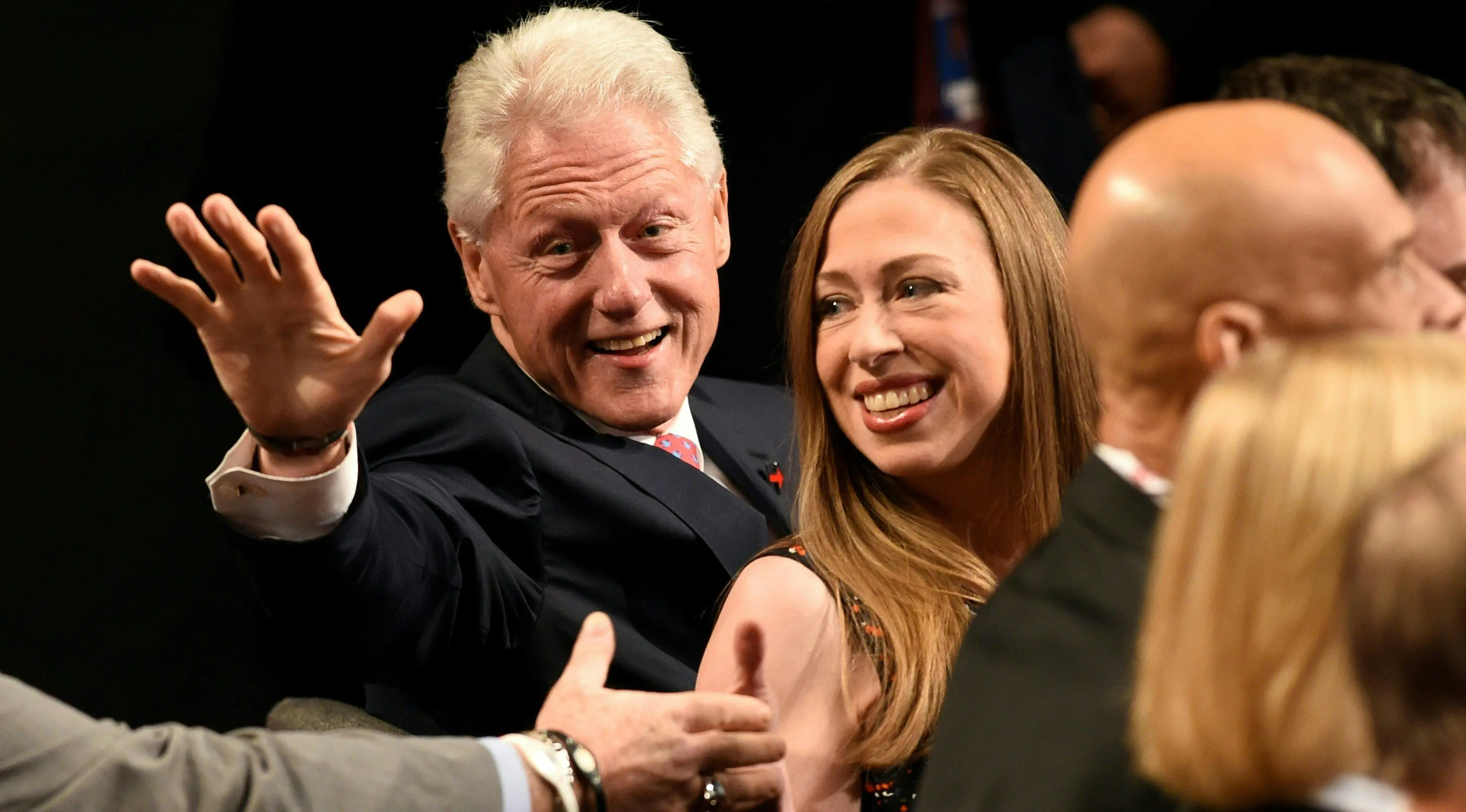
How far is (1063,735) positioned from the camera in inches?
48.9

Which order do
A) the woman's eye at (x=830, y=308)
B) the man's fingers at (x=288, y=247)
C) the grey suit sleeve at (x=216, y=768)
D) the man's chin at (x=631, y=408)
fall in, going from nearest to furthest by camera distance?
the grey suit sleeve at (x=216, y=768) → the man's fingers at (x=288, y=247) → the woman's eye at (x=830, y=308) → the man's chin at (x=631, y=408)

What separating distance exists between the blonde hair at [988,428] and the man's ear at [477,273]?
28.0 inches

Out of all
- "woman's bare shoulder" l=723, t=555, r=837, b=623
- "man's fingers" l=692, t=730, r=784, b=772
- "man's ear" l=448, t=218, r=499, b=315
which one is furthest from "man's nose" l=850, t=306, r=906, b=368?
"man's ear" l=448, t=218, r=499, b=315

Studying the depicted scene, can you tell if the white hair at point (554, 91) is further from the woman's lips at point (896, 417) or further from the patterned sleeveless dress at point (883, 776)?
the patterned sleeveless dress at point (883, 776)

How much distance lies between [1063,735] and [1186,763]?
0.50 ft

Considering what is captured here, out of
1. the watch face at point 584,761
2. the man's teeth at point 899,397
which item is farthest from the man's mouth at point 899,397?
the watch face at point 584,761

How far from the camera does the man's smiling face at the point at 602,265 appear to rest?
103 inches

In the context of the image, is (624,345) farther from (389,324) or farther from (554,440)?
(389,324)

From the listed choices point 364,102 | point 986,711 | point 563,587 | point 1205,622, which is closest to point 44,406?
point 364,102

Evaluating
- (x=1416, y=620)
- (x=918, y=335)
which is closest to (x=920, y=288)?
(x=918, y=335)

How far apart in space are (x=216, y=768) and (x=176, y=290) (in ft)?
1.57

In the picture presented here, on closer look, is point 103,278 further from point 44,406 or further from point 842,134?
point 842,134

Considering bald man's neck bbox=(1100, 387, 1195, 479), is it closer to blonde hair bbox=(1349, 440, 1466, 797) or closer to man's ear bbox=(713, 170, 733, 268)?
blonde hair bbox=(1349, 440, 1466, 797)

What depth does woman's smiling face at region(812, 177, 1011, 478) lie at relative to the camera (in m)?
2.08
